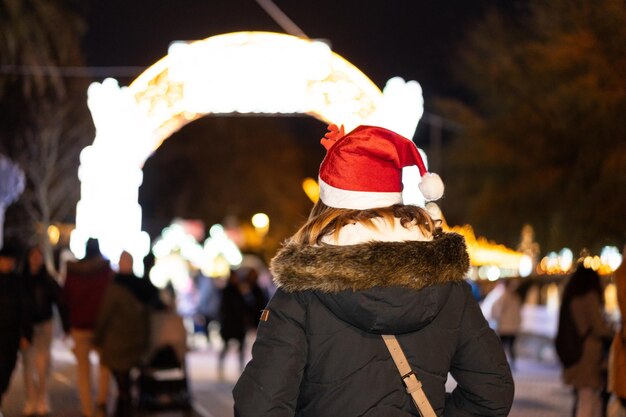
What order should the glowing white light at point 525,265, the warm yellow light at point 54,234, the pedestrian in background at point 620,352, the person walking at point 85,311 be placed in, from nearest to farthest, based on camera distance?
the pedestrian in background at point 620,352 < the person walking at point 85,311 < the warm yellow light at point 54,234 < the glowing white light at point 525,265

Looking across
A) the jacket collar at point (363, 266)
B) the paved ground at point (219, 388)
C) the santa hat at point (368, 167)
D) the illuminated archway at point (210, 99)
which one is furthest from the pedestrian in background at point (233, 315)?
the jacket collar at point (363, 266)

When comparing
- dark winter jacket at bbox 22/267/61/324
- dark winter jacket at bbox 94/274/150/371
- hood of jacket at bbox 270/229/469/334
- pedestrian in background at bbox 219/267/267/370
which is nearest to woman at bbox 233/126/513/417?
hood of jacket at bbox 270/229/469/334

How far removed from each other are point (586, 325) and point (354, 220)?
22.9 feet

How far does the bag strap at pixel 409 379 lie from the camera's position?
3709 mm

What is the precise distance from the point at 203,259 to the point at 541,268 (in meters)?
13.9

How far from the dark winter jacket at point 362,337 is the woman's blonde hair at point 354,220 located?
0.18ft

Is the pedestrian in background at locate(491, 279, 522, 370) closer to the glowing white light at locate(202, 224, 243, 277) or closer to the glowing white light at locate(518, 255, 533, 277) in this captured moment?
the glowing white light at locate(202, 224, 243, 277)

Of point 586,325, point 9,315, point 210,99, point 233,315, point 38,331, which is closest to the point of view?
point 586,325

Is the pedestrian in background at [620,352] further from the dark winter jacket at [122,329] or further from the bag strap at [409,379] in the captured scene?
the bag strap at [409,379]

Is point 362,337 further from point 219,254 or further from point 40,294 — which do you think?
point 219,254

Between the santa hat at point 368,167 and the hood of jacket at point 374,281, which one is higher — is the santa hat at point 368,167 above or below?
above

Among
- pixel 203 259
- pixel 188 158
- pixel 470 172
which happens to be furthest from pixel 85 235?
pixel 188 158

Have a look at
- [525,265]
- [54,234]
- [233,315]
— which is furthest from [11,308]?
[525,265]

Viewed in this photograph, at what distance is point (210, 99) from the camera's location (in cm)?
2158
